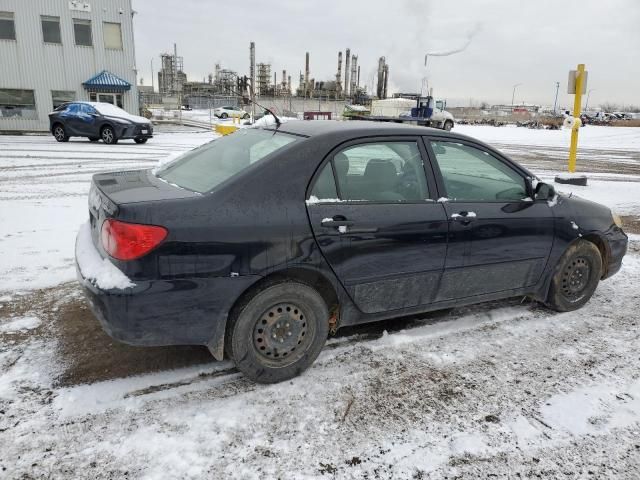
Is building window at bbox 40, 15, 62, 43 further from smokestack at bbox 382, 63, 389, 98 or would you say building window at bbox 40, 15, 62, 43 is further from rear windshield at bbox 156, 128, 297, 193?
smokestack at bbox 382, 63, 389, 98

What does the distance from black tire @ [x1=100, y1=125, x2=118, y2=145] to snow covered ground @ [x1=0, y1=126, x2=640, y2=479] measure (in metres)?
14.2

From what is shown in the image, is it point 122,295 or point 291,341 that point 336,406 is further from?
point 122,295

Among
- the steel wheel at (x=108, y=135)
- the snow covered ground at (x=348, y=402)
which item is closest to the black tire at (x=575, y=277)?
the snow covered ground at (x=348, y=402)

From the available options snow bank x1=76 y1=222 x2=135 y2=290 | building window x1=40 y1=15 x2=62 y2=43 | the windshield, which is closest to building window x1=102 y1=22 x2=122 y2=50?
building window x1=40 y1=15 x2=62 y2=43

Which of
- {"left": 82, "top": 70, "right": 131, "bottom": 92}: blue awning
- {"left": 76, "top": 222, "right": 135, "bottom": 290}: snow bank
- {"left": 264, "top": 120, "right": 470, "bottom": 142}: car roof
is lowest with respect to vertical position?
{"left": 76, "top": 222, "right": 135, "bottom": 290}: snow bank

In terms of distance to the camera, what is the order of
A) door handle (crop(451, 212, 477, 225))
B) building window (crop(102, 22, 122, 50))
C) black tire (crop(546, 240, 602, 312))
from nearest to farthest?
1. door handle (crop(451, 212, 477, 225))
2. black tire (crop(546, 240, 602, 312))
3. building window (crop(102, 22, 122, 50))

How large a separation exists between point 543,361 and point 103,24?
2742cm

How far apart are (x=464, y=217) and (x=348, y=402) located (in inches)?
58.6

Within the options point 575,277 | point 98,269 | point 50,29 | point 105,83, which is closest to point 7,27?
point 50,29

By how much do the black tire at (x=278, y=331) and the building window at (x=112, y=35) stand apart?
26656 mm

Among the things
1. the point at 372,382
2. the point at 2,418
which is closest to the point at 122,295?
the point at 2,418

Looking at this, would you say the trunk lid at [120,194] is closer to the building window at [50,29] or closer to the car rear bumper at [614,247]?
the car rear bumper at [614,247]

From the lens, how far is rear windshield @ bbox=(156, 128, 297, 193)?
2.97m

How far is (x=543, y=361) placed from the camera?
3320 millimetres
